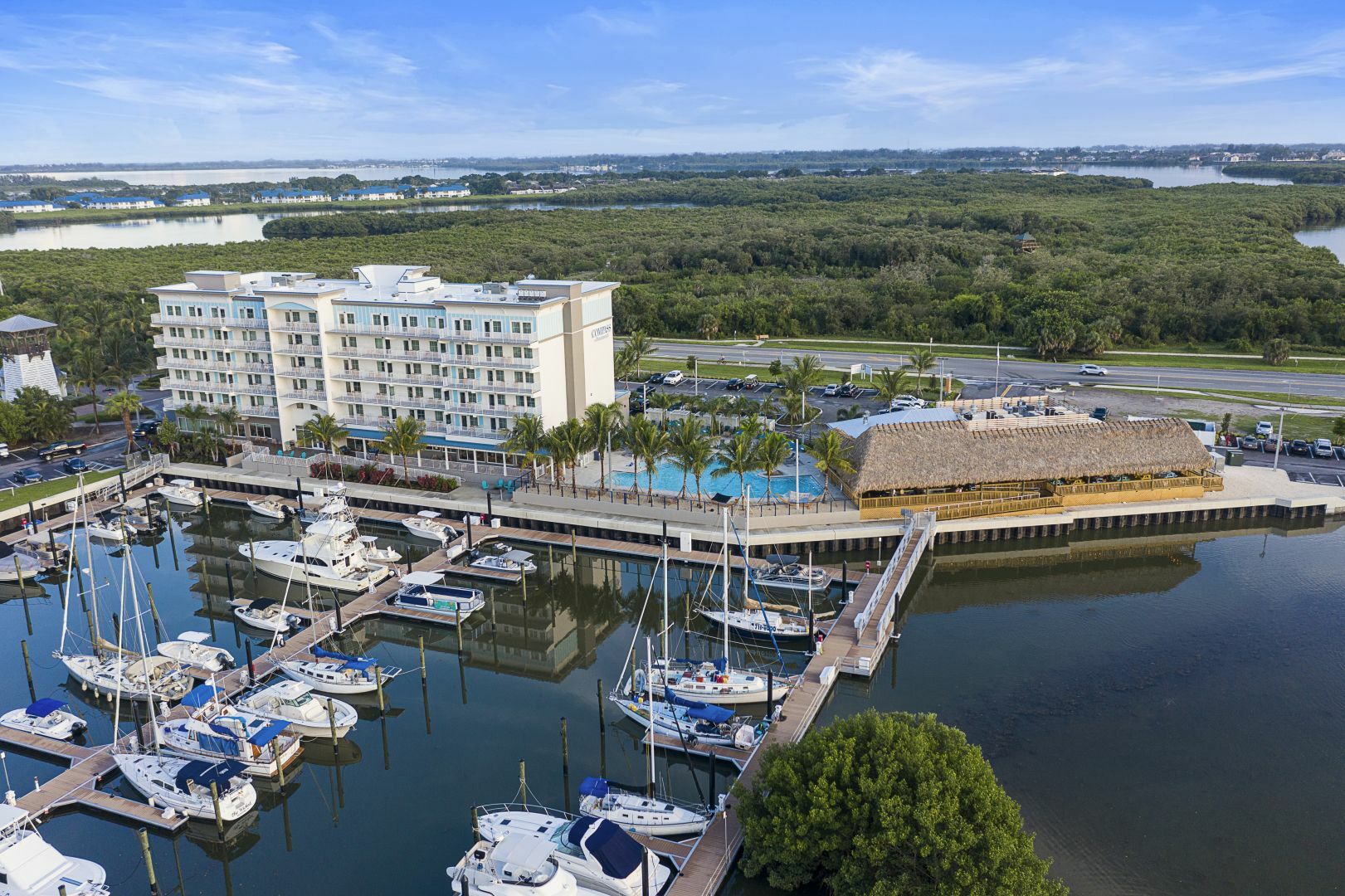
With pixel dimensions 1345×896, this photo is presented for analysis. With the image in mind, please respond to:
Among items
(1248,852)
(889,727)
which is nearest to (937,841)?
(889,727)

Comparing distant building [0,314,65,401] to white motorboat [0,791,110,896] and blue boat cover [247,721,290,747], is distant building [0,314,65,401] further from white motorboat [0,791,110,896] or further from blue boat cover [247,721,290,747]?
white motorboat [0,791,110,896]

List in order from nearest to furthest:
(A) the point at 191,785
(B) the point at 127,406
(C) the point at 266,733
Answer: (A) the point at 191,785, (C) the point at 266,733, (B) the point at 127,406

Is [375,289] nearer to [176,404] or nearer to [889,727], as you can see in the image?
[176,404]

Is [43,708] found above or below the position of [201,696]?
below

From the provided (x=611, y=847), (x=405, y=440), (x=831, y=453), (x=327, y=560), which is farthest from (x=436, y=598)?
(x=831, y=453)

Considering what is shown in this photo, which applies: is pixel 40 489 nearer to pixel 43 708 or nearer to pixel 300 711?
pixel 43 708

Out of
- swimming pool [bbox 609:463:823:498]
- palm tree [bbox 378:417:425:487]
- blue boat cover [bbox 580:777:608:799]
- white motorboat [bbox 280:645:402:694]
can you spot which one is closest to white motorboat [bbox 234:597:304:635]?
white motorboat [bbox 280:645:402:694]
